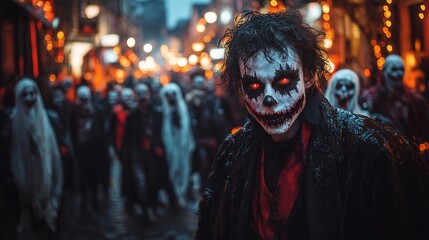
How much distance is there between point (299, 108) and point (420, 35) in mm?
13205

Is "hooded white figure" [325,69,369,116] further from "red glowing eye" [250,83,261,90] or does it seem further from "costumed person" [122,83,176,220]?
"costumed person" [122,83,176,220]

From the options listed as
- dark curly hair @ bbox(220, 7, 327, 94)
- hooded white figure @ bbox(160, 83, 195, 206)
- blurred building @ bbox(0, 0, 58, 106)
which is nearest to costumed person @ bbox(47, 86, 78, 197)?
hooded white figure @ bbox(160, 83, 195, 206)

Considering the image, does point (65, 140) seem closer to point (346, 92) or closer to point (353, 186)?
point (346, 92)

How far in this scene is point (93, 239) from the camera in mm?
8531

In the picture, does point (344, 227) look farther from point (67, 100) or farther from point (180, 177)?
point (67, 100)

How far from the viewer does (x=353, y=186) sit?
2693 mm

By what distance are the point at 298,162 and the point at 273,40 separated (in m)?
0.55

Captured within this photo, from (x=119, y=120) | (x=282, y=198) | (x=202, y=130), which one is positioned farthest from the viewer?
(x=202, y=130)

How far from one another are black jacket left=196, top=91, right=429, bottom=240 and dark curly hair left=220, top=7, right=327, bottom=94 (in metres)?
0.20

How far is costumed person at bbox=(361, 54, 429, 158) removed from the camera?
6988 millimetres

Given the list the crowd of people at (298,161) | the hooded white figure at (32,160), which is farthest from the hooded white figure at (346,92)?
the hooded white figure at (32,160)

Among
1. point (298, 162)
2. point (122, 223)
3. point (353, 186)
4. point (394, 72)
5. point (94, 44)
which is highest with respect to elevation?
point (94, 44)

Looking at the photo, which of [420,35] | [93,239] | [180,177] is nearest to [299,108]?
[93,239]

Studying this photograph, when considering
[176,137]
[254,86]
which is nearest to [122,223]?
[176,137]
